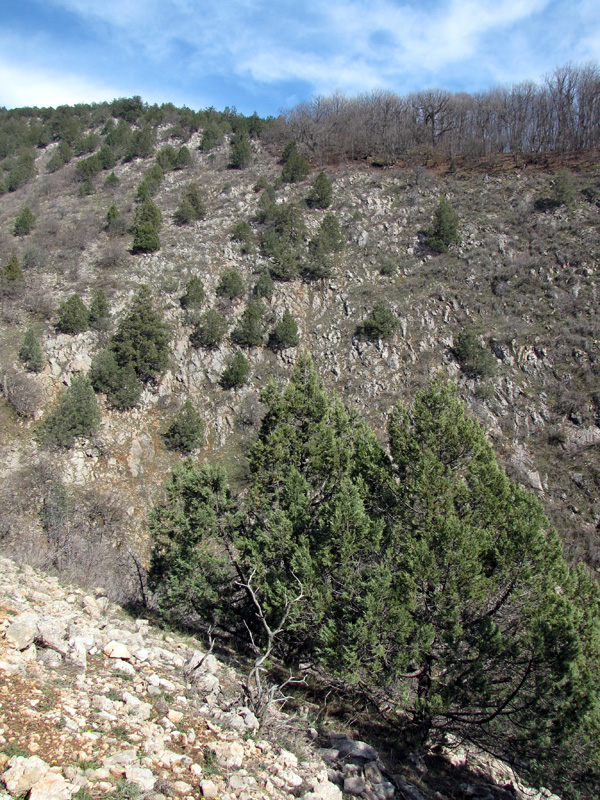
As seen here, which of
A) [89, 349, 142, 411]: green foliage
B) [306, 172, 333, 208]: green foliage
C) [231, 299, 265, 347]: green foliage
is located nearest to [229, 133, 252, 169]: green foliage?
[306, 172, 333, 208]: green foliage

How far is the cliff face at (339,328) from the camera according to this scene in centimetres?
2109

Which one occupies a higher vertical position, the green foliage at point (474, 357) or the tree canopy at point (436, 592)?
the green foliage at point (474, 357)

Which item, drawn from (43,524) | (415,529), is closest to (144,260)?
(43,524)

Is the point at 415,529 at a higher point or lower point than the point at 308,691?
higher

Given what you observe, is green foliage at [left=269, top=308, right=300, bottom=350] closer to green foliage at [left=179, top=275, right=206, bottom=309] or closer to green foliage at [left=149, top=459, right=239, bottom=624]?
green foliage at [left=179, top=275, right=206, bottom=309]

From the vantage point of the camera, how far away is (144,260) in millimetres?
31859

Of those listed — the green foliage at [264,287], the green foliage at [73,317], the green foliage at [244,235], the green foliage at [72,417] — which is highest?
the green foliage at [244,235]

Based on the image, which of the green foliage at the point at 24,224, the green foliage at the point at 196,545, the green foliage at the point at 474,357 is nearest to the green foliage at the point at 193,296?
the green foliage at the point at 24,224

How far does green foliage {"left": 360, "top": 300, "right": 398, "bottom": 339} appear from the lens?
Answer: 94.0 ft

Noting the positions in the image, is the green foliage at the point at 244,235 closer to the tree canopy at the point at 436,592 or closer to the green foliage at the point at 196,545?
the green foliage at the point at 196,545

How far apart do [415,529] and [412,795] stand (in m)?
4.33

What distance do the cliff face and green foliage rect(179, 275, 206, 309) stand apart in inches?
28.1

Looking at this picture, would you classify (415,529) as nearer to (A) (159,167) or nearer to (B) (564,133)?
(A) (159,167)

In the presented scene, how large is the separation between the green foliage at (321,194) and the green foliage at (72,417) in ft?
83.2
